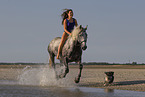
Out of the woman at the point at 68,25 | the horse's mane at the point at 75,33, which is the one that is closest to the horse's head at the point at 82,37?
the horse's mane at the point at 75,33

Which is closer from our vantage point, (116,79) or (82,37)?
(82,37)

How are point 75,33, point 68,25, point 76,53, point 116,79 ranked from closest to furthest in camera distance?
point 75,33 < point 76,53 < point 68,25 < point 116,79

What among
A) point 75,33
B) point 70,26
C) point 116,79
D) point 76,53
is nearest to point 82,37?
point 75,33

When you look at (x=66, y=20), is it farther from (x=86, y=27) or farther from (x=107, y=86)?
(x=107, y=86)

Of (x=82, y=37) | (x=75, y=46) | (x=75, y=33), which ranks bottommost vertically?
(x=75, y=46)

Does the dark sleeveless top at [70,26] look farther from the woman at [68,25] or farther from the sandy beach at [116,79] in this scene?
the sandy beach at [116,79]

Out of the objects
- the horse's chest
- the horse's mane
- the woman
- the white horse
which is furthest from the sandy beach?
the horse's mane

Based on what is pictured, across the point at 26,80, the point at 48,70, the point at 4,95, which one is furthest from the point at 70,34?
the point at 26,80

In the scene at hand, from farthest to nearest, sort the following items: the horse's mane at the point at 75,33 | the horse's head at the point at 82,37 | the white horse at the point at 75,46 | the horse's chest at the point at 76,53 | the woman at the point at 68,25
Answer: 1. the woman at the point at 68,25
2. the horse's chest at the point at 76,53
3. the horse's mane at the point at 75,33
4. the white horse at the point at 75,46
5. the horse's head at the point at 82,37

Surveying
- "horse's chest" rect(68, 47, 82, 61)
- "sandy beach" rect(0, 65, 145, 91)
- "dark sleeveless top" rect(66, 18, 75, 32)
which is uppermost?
"dark sleeveless top" rect(66, 18, 75, 32)

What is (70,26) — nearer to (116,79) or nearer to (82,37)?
(82,37)

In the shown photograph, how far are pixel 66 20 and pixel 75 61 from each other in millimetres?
2019

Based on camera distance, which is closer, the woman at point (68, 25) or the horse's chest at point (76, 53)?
the horse's chest at point (76, 53)

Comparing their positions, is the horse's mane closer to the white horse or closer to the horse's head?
the white horse
